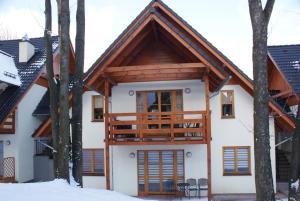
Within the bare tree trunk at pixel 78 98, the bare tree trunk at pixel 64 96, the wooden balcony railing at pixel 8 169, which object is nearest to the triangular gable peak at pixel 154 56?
the bare tree trunk at pixel 78 98

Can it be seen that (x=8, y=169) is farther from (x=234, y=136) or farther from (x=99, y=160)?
(x=234, y=136)

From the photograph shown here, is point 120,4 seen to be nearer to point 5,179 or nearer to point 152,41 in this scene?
point 152,41

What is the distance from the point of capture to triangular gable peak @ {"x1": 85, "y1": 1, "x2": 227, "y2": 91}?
12.2 m

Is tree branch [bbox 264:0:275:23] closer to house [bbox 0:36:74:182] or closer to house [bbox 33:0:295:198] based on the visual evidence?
house [bbox 33:0:295:198]

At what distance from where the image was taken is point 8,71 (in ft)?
56.8

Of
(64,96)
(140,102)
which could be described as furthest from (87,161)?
(64,96)

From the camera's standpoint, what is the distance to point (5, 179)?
15742 millimetres

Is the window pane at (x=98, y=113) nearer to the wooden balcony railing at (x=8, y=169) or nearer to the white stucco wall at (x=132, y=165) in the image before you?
the white stucco wall at (x=132, y=165)

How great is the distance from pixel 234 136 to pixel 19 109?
10.6m

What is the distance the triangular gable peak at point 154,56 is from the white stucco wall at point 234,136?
3.94 feet

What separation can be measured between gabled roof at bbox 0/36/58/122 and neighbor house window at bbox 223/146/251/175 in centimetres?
1029

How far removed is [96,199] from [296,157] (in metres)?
4.29

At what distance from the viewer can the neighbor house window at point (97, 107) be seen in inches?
621

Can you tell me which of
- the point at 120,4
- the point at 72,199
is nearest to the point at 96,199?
the point at 72,199
